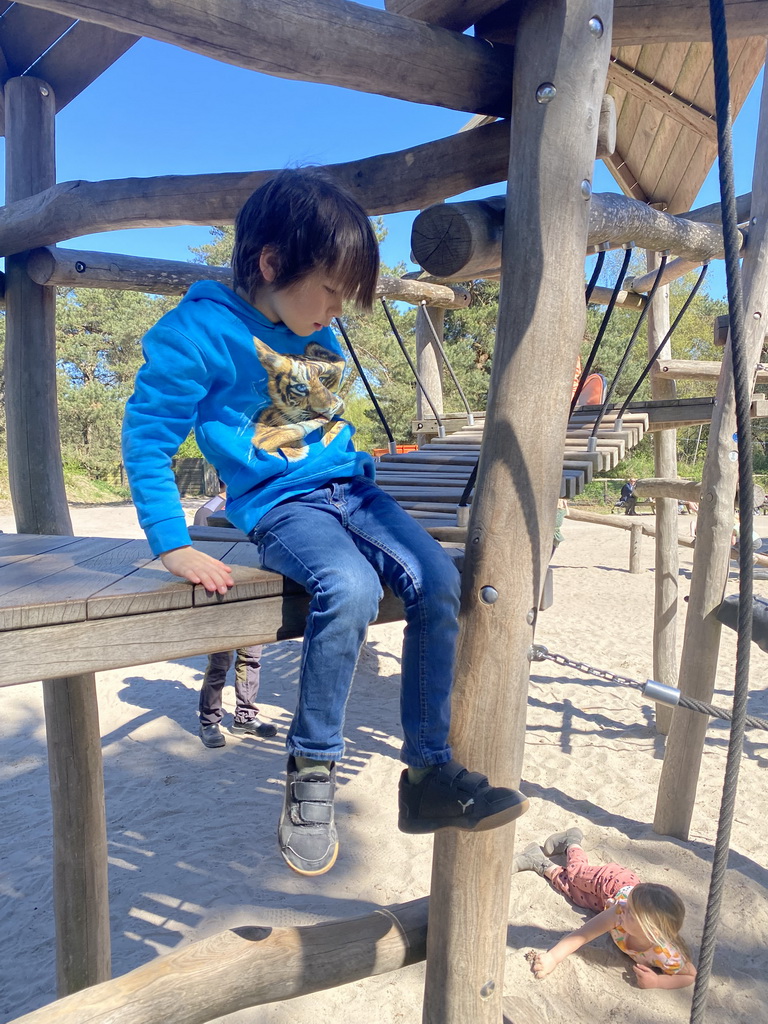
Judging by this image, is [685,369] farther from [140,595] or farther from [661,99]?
[140,595]

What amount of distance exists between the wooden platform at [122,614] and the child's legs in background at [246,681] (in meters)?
3.15

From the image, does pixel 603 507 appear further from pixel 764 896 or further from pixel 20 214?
pixel 20 214

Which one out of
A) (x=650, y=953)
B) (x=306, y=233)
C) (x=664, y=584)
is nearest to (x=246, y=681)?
(x=650, y=953)

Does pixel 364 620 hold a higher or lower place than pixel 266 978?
higher

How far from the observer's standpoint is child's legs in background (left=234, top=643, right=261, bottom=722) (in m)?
4.65

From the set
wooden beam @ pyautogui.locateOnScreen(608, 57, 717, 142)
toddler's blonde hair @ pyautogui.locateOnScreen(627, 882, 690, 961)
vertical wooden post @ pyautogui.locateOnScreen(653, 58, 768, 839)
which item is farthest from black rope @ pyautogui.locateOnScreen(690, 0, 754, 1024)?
wooden beam @ pyautogui.locateOnScreen(608, 57, 717, 142)

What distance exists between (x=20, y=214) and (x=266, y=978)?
240 centimetres

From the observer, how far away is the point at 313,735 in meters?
1.36

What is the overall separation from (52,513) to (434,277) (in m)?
1.66

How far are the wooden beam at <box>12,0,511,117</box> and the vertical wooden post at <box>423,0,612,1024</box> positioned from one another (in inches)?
4.1

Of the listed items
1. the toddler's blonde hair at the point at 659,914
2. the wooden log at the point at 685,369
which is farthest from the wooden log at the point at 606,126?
the wooden log at the point at 685,369

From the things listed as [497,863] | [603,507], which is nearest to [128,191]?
[497,863]

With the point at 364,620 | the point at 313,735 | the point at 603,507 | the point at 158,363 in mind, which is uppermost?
the point at 158,363

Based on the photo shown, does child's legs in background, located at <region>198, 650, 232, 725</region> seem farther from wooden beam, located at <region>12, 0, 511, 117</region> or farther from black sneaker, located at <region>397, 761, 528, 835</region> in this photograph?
wooden beam, located at <region>12, 0, 511, 117</region>
